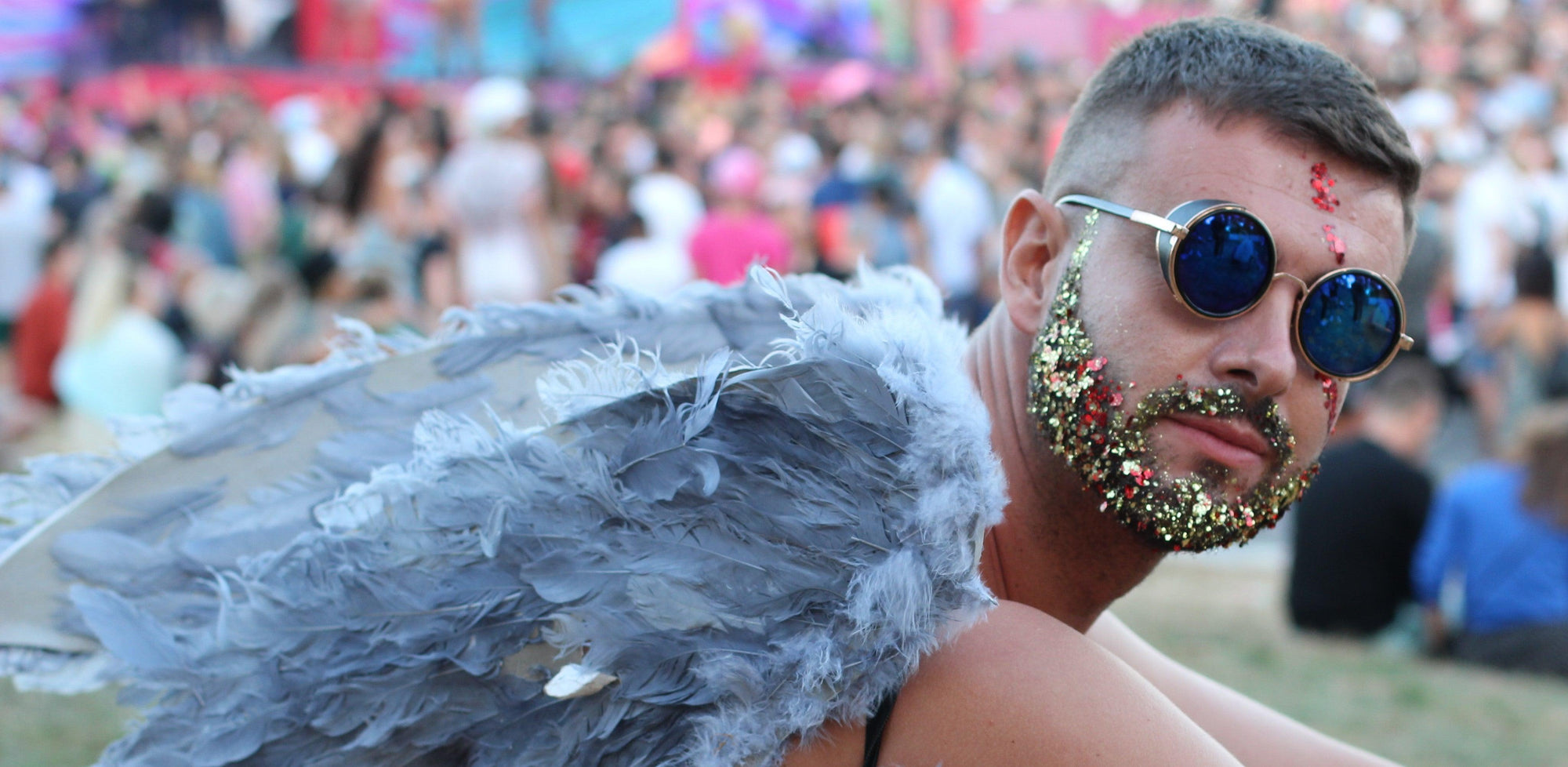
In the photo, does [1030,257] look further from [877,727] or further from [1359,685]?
[1359,685]

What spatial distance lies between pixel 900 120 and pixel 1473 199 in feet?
15.4

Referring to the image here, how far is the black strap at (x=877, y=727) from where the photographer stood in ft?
5.35

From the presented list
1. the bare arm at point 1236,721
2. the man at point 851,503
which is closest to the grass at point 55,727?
the man at point 851,503

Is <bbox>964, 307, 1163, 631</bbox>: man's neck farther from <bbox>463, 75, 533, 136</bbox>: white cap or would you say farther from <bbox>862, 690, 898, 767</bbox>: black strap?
<bbox>463, 75, 533, 136</bbox>: white cap

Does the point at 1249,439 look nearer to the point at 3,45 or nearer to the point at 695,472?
the point at 695,472

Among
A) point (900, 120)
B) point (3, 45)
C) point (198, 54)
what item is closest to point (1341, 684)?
point (900, 120)

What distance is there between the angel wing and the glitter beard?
0.17 m

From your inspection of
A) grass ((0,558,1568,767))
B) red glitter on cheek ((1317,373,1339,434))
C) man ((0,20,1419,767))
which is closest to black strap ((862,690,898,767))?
man ((0,20,1419,767))

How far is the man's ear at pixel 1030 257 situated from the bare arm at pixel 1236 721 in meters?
0.55

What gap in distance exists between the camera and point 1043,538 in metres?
1.99

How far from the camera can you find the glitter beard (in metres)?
1.82

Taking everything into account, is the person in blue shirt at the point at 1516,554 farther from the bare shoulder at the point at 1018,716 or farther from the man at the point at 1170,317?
the bare shoulder at the point at 1018,716

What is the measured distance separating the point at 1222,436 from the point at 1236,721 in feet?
2.16

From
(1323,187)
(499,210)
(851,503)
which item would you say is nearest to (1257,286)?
(1323,187)
